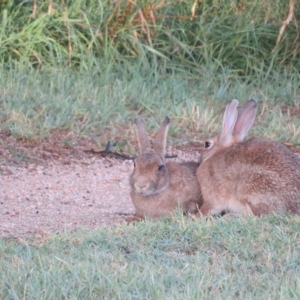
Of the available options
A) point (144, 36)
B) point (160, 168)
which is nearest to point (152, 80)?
point (144, 36)

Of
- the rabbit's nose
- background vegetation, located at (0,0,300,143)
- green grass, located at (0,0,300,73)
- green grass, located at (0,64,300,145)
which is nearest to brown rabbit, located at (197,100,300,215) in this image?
the rabbit's nose

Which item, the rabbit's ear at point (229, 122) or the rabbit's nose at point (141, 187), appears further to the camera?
the rabbit's ear at point (229, 122)

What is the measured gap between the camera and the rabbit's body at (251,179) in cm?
493

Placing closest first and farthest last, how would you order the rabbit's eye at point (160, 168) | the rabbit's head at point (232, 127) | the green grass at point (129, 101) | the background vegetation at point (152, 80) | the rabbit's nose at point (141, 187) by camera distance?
the background vegetation at point (152, 80) < the rabbit's nose at point (141, 187) < the rabbit's eye at point (160, 168) < the rabbit's head at point (232, 127) < the green grass at point (129, 101)

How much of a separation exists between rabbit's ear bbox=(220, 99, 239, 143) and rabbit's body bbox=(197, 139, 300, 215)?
0.20m

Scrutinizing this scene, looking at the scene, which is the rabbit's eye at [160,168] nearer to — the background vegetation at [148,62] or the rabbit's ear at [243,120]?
the rabbit's ear at [243,120]

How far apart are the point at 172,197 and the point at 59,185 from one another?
1.26 meters

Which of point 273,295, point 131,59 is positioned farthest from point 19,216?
point 131,59

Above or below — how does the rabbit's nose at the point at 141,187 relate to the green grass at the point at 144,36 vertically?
above

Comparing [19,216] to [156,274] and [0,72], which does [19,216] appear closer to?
[156,274]

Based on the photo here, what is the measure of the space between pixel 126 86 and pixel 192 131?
2.81ft

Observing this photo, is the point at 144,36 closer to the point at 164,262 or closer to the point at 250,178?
the point at 250,178

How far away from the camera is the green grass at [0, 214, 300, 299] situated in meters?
3.60

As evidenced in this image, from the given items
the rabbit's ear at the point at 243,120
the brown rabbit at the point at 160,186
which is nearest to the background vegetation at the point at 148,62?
the rabbit's ear at the point at 243,120
